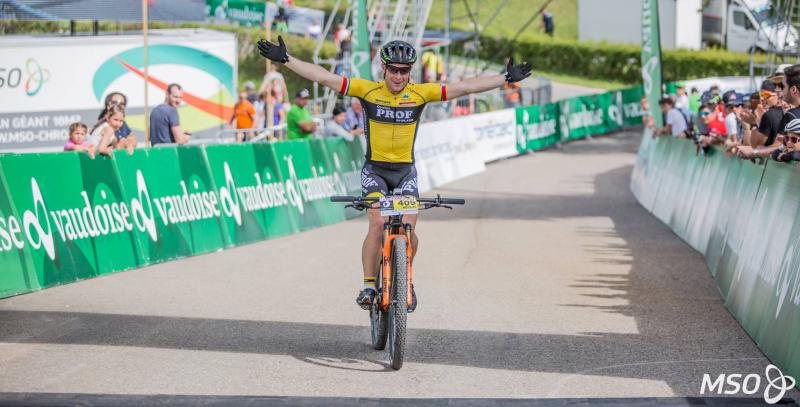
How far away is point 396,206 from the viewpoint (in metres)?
8.57

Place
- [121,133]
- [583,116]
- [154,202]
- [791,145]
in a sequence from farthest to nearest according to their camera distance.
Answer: [583,116]
[121,133]
[154,202]
[791,145]

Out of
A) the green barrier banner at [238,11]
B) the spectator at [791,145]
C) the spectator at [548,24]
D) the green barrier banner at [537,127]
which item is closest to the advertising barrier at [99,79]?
the green barrier banner at [238,11]

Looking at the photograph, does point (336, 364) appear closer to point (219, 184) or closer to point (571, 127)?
point (219, 184)

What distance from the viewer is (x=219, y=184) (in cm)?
1605

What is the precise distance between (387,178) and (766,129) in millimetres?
3966

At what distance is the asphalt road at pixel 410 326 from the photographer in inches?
316

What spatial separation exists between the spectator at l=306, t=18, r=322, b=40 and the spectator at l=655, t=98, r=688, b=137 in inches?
955

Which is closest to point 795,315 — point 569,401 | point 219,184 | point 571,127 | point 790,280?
point 790,280

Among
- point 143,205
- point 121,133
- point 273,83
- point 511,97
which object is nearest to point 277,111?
point 273,83

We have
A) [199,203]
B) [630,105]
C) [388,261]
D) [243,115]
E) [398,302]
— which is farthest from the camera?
[630,105]

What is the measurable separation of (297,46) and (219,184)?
105ft

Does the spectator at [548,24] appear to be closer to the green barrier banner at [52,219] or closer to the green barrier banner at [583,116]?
the green barrier banner at [583,116]

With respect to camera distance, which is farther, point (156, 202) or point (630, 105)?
point (630, 105)

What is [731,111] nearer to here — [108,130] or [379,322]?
[108,130]
